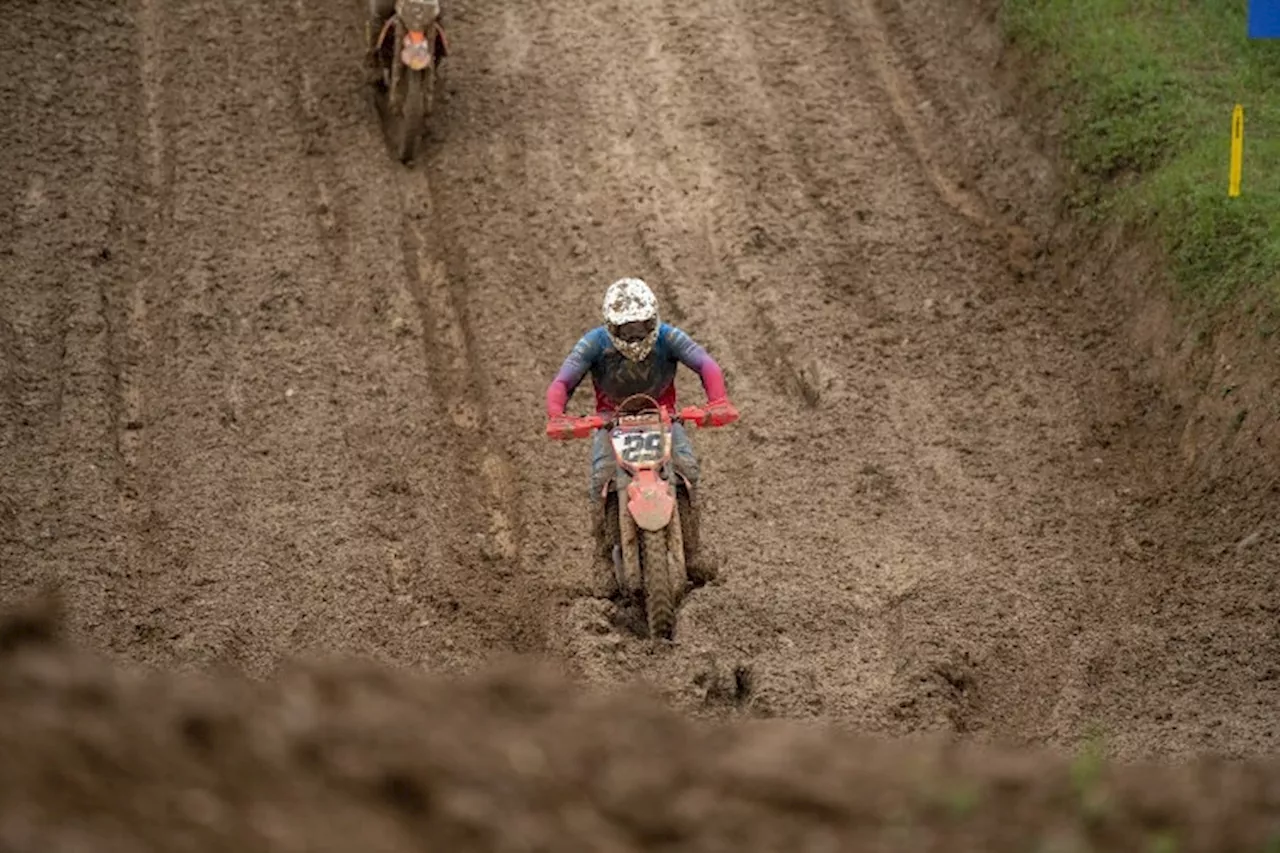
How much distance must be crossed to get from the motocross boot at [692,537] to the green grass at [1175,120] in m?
4.69

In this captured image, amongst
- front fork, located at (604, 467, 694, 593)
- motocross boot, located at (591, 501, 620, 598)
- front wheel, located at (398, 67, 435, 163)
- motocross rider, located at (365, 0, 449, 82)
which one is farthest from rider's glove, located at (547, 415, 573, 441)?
motocross rider, located at (365, 0, 449, 82)

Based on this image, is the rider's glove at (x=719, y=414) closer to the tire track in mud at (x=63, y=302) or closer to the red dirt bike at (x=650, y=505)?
the red dirt bike at (x=650, y=505)

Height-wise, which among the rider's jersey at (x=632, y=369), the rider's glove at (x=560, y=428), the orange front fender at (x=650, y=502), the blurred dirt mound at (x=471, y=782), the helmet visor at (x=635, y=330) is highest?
the helmet visor at (x=635, y=330)

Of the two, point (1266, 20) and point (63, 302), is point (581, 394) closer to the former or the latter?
point (63, 302)

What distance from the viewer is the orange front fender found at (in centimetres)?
1246

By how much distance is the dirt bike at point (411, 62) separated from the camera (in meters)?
18.7

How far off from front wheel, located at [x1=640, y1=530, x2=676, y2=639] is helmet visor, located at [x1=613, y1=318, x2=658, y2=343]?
1.18m

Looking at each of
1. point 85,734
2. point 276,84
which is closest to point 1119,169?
point 276,84

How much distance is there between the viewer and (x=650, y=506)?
12.5 metres

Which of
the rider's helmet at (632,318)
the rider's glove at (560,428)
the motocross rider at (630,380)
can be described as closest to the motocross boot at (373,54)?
the motocross rider at (630,380)

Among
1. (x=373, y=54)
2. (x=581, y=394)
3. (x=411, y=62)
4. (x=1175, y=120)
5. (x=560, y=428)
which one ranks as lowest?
(x=560, y=428)

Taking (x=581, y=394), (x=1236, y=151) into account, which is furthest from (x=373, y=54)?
(x=1236, y=151)

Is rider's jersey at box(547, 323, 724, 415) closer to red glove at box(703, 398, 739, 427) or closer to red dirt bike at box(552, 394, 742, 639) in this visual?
red glove at box(703, 398, 739, 427)

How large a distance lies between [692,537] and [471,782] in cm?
615
